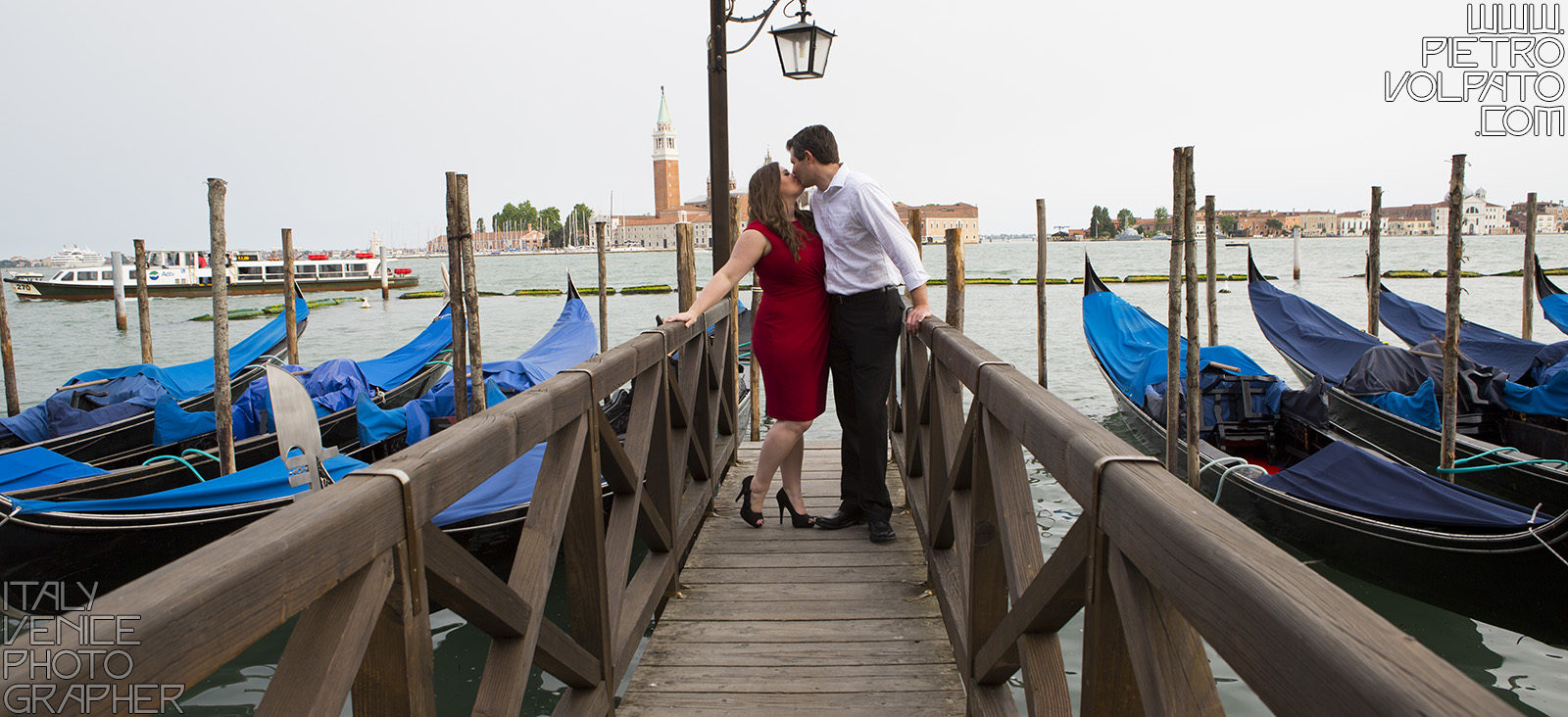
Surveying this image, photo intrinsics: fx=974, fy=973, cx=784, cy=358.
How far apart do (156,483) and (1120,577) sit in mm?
5342

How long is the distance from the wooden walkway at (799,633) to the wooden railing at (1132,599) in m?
0.16

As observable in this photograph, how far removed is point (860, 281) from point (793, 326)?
24 centimetres

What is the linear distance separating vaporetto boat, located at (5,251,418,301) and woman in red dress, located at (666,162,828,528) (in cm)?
2982

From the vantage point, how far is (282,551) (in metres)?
0.85

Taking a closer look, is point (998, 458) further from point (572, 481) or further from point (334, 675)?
point (334, 675)

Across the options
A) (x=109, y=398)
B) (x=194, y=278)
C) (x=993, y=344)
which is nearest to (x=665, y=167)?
(x=194, y=278)

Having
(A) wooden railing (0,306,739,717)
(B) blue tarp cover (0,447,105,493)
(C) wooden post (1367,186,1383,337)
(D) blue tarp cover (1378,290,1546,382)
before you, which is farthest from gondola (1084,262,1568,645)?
(B) blue tarp cover (0,447,105,493)

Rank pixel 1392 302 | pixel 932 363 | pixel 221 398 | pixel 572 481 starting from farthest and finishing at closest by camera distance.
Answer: pixel 1392 302, pixel 221 398, pixel 932 363, pixel 572 481

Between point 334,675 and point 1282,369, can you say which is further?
point 1282,369

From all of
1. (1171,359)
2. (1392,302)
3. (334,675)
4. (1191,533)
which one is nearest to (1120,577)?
(1191,533)

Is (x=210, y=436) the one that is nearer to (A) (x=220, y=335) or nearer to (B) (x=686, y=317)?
(A) (x=220, y=335)

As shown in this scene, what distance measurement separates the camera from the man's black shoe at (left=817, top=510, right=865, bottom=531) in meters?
3.26

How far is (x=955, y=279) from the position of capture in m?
4.61

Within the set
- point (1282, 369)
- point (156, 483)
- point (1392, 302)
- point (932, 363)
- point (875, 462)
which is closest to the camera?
point (932, 363)
